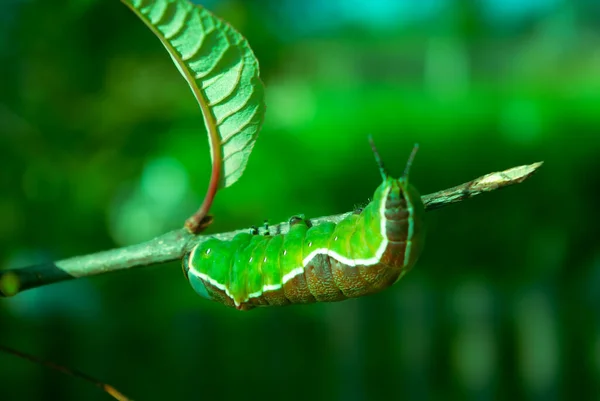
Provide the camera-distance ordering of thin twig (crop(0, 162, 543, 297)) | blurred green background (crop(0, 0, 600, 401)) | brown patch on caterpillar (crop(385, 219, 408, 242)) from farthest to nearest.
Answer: blurred green background (crop(0, 0, 600, 401))
brown patch on caterpillar (crop(385, 219, 408, 242))
thin twig (crop(0, 162, 543, 297))

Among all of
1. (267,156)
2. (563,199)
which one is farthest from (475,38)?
(563,199)

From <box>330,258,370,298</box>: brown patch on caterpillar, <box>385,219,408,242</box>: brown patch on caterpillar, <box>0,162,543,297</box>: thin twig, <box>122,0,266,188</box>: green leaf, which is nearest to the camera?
<box>122,0,266,188</box>: green leaf

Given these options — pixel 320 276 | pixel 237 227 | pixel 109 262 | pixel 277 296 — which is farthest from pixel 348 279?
pixel 237 227

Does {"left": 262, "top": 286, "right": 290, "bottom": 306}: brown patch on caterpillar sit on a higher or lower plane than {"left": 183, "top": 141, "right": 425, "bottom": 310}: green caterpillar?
lower

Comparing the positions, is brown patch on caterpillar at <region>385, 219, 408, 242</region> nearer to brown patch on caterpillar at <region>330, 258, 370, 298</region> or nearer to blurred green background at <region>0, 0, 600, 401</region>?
brown patch on caterpillar at <region>330, 258, 370, 298</region>

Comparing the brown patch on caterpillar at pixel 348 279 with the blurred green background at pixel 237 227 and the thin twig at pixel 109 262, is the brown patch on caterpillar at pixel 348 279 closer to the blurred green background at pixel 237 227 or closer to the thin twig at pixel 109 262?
the thin twig at pixel 109 262

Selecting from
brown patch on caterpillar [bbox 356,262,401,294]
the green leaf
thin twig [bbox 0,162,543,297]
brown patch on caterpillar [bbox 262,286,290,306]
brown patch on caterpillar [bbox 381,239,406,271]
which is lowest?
brown patch on caterpillar [bbox 262,286,290,306]

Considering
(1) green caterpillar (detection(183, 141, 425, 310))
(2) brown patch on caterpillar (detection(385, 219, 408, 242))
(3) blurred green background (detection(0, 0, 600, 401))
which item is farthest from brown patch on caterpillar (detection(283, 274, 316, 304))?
(3) blurred green background (detection(0, 0, 600, 401))

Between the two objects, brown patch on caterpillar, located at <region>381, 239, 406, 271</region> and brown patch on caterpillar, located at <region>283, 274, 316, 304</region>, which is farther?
brown patch on caterpillar, located at <region>283, 274, 316, 304</region>

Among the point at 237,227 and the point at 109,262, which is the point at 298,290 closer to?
the point at 109,262
